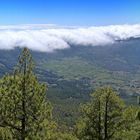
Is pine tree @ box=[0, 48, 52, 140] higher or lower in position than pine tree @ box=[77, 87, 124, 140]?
higher

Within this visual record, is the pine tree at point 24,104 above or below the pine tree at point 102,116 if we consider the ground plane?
above

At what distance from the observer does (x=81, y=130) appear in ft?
145

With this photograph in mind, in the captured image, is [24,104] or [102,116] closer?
[24,104]

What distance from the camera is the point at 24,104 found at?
A: 32.4 m

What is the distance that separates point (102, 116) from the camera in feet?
144

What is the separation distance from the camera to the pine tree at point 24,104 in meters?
32.1

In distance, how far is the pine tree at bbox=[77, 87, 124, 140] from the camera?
43.6 m

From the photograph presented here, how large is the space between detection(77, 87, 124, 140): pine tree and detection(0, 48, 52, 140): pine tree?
35.9ft

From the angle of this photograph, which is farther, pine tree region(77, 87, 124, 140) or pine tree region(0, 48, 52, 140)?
pine tree region(77, 87, 124, 140)

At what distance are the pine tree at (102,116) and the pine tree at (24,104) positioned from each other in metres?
10.9

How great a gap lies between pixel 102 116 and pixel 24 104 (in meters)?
14.1

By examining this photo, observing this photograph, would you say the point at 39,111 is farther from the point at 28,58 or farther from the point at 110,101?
the point at 110,101

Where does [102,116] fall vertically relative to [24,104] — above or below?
below

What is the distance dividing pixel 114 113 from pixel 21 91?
601 inches
